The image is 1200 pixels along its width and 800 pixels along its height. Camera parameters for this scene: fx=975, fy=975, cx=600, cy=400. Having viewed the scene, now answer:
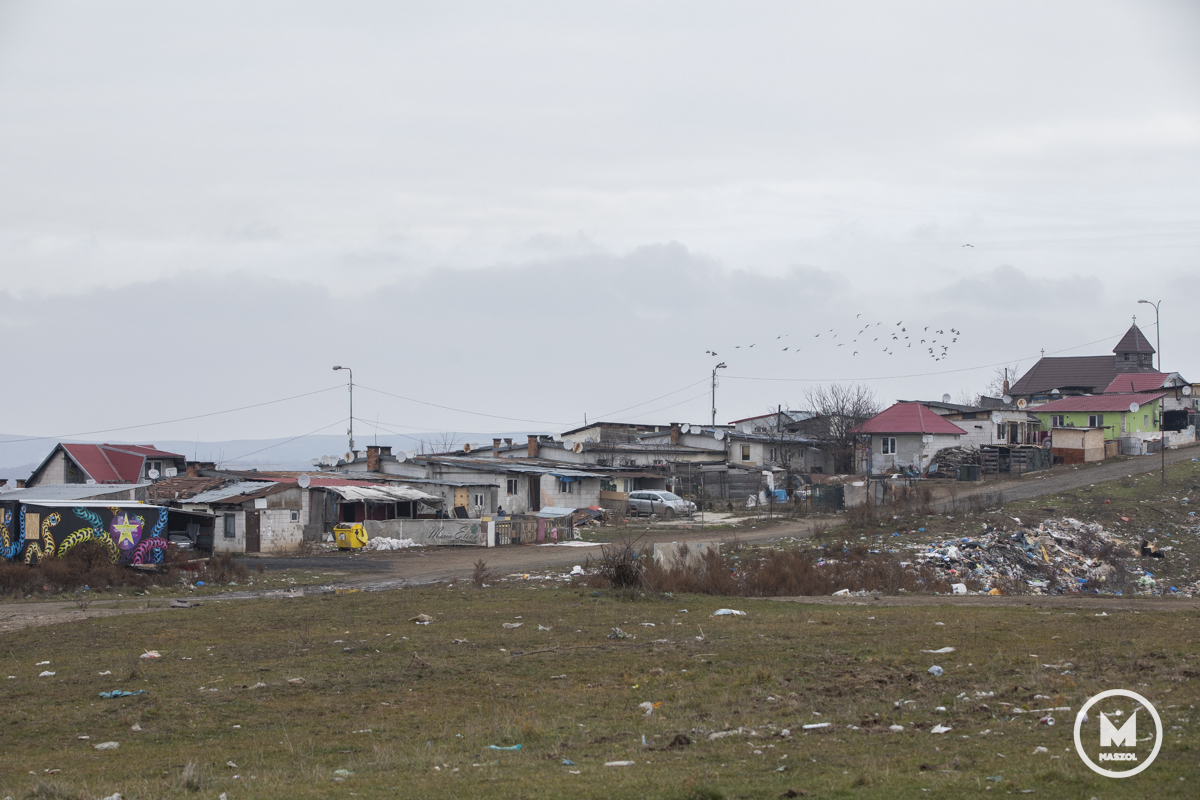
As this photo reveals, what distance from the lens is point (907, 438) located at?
2298 inches

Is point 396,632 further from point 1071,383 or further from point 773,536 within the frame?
point 1071,383

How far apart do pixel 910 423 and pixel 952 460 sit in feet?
14.5

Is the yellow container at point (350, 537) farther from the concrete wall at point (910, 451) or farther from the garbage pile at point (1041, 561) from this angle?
the concrete wall at point (910, 451)

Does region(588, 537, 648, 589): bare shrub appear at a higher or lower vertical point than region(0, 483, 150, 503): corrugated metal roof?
lower

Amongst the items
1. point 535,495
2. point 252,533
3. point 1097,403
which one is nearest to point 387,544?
point 252,533

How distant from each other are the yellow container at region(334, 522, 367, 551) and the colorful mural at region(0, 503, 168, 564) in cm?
949

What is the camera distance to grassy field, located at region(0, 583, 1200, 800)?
775 cm

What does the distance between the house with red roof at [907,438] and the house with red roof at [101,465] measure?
4207 centimetres

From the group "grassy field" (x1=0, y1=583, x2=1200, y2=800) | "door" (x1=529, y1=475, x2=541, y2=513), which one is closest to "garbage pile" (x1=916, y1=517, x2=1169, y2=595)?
"grassy field" (x1=0, y1=583, x2=1200, y2=800)

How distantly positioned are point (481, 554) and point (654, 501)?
16009 mm

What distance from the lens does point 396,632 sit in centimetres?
1739

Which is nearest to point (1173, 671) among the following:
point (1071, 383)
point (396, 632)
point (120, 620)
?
point (396, 632)

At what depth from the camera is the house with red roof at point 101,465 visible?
55906 mm

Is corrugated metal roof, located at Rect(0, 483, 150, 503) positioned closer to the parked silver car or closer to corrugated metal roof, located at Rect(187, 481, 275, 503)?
corrugated metal roof, located at Rect(187, 481, 275, 503)
